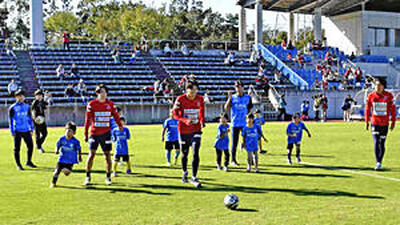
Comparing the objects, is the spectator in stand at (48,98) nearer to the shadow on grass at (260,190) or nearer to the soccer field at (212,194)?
the soccer field at (212,194)

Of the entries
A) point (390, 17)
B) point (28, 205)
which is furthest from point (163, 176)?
point (390, 17)

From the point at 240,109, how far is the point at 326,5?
40445mm

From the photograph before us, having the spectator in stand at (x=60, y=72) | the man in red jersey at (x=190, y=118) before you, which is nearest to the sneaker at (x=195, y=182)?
the man in red jersey at (x=190, y=118)

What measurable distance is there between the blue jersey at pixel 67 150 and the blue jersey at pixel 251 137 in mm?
3852

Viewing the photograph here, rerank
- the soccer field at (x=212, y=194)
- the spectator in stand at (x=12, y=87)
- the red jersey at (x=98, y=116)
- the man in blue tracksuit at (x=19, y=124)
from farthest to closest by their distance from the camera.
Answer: the spectator in stand at (x=12, y=87)
the man in blue tracksuit at (x=19, y=124)
the red jersey at (x=98, y=116)
the soccer field at (x=212, y=194)

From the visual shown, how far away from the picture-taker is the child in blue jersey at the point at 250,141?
452 inches

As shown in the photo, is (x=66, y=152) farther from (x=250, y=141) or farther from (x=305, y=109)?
(x=305, y=109)

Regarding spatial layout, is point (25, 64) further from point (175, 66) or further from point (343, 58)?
point (343, 58)

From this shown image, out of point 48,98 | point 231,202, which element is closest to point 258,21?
point 48,98

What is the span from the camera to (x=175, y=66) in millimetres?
40938

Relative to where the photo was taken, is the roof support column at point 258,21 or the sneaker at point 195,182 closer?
the sneaker at point 195,182

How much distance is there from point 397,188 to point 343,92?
3071 centimetres

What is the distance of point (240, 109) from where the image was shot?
1214cm

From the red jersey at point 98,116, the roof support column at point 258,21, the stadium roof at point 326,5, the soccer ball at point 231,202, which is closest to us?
the soccer ball at point 231,202
